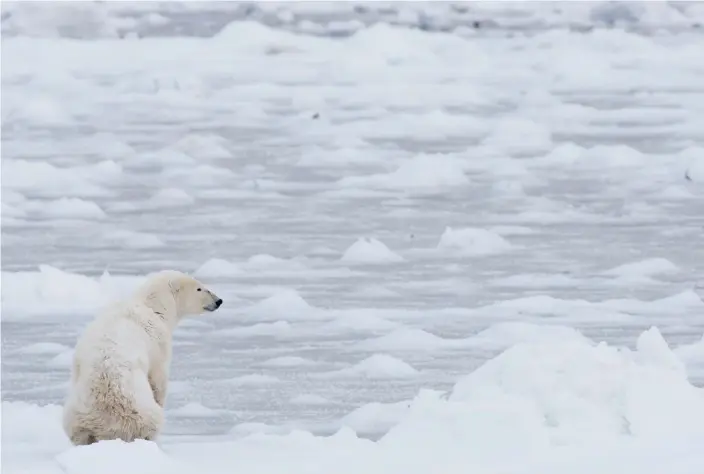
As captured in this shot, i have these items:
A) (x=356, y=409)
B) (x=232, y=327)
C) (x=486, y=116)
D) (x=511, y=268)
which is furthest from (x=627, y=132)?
(x=356, y=409)

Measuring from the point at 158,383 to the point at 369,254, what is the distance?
2.75m

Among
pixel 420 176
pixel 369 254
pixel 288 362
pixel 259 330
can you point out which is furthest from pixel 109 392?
pixel 420 176

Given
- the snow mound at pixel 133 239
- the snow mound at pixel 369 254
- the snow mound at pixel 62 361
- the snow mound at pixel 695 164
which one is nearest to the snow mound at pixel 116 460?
the snow mound at pixel 62 361

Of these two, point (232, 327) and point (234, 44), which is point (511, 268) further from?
point (234, 44)

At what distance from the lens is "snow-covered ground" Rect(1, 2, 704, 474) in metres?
3.63

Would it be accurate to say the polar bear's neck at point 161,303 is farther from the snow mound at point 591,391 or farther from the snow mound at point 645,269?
the snow mound at point 645,269

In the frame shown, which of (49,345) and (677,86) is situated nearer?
(49,345)

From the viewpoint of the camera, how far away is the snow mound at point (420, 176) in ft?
26.9

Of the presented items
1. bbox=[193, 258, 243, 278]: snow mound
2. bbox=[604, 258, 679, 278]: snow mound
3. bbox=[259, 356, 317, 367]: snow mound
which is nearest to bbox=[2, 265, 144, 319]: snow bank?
bbox=[193, 258, 243, 278]: snow mound

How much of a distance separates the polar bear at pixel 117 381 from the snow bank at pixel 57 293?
1884mm

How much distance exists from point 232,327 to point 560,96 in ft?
20.1

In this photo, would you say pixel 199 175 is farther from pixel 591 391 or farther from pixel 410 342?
pixel 591 391

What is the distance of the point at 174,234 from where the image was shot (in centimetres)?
705

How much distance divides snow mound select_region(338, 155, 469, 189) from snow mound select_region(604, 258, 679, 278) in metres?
2.04
